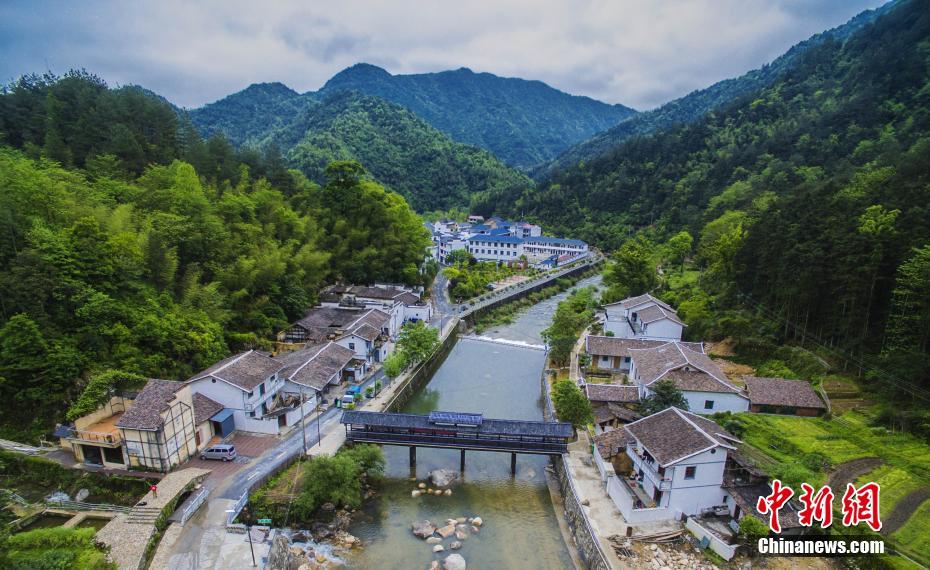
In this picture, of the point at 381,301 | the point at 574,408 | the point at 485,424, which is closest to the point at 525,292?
the point at 381,301

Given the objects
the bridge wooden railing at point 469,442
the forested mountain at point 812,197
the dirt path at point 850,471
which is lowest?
the bridge wooden railing at point 469,442

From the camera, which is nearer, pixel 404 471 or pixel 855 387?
pixel 404 471

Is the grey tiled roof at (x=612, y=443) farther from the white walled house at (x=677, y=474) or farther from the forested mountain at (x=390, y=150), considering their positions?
the forested mountain at (x=390, y=150)

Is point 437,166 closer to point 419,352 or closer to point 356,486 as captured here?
point 419,352

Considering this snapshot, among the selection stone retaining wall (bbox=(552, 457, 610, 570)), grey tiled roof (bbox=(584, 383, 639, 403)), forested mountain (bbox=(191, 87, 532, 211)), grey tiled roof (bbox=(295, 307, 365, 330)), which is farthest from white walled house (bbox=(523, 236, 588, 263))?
stone retaining wall (bbox=(552, 457, 610, 570))

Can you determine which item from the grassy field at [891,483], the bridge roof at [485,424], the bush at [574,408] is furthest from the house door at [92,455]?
the grassy field at [891,483]

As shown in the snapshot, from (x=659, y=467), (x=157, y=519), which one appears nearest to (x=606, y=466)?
(x=659, y=467)
